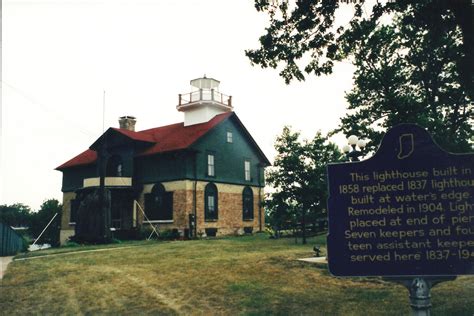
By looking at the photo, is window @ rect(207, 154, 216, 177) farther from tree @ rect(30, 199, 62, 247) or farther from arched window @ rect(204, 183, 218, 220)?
tree @ rect(30, 199, 62, 247)

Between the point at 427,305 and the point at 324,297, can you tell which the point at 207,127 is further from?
the point at 427,305

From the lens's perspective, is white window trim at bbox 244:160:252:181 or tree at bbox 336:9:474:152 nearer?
tree at bbox 336:9:474:152

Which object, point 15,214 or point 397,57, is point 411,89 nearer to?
point 397,57

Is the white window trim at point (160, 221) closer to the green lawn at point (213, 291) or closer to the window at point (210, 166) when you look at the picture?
the window at point (210, 166)

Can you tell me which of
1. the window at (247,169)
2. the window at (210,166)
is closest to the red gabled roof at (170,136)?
the window at (210,166)

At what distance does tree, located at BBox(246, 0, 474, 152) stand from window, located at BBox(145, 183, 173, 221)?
19.8 metres

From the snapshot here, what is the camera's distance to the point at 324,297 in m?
9.38

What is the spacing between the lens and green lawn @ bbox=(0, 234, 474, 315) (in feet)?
28.2

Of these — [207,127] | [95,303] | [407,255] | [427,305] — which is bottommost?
[95,303]

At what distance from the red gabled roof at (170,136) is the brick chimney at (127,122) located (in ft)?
4.85

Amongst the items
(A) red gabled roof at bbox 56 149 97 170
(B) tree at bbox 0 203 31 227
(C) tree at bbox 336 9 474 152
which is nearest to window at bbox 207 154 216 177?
(A) red gabled roof at bbox 56 149 97 170

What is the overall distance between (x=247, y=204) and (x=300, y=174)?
1516cm

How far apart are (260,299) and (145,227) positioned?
25.1 m

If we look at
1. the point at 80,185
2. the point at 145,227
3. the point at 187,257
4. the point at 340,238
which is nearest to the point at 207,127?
the point at 145,227
